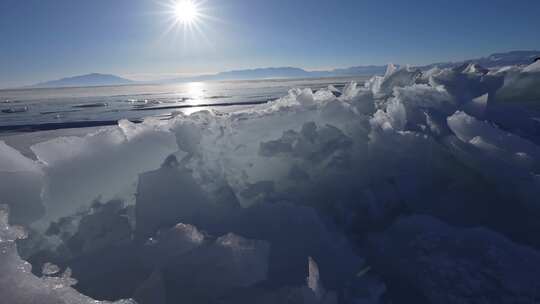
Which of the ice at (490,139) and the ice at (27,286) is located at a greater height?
the ice at (490,139)

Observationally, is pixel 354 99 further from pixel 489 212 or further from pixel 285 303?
pixel 285 303

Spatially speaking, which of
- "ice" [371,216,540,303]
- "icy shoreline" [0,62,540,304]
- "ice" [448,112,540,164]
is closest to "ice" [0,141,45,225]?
"icy shoreline" [0,62,540,304]

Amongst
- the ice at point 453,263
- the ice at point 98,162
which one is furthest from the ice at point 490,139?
the ice at point 98,162

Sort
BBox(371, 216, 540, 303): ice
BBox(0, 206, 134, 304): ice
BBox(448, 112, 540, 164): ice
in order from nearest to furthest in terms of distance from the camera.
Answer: BBox(0, 206, 134, 304): ice, BBox(371, 216, 540, 303): ice, BBox(448, 112, 540, 164): ice

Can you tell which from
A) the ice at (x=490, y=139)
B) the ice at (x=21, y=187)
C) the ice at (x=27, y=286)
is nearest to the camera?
the ice at (x=27, y=286)

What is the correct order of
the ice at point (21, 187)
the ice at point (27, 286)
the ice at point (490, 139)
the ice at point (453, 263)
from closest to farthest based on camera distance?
the ice at point (27, 286)
the ice at point (453, 263)
the ice at point (21, 187)
the ice at point (490, 139)

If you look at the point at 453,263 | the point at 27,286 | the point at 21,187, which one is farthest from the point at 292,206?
the point at 21,187

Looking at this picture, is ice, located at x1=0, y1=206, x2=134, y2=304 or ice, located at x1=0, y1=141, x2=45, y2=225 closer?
ice, located at x1=0, y1=206, x2=134, y2=304

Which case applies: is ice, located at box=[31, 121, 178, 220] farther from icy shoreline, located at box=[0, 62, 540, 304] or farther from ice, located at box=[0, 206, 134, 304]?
ice, located at box=[0, 206, 134, 304]

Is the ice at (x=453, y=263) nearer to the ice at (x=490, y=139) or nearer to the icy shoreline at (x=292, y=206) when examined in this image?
the icy shoreline at (x=292, y=206)
